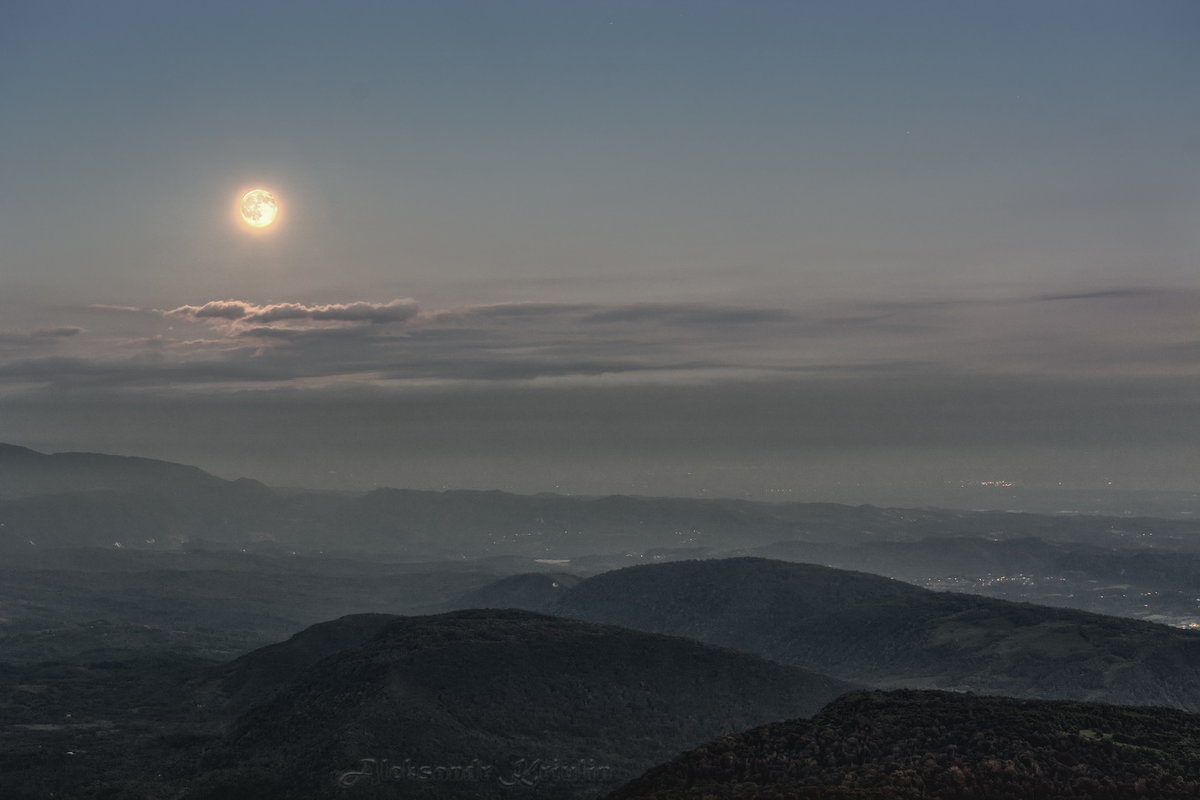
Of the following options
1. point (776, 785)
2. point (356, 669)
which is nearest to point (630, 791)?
point (776, 785)

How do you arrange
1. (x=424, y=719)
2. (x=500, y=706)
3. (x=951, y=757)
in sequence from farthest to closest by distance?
(x=500, y=706), (x=424, y=719), (x=951, y=757)

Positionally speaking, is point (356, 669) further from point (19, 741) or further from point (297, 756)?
point (19, 741)

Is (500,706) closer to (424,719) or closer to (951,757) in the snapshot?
(424,719)

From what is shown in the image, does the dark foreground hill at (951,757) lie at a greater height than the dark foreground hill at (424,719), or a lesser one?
greater

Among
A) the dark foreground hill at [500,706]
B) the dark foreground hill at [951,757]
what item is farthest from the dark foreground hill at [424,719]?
the dark foreground hill at [951,757]

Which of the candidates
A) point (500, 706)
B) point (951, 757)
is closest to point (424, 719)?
point (500, 706)

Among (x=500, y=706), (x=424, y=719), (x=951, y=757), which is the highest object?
(x=951, y=757)

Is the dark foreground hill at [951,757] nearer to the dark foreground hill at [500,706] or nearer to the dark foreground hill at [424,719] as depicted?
the dark foreground hill at [424,719]

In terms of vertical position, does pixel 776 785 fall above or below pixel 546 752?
above

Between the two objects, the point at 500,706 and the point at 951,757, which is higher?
the point at 951,757
